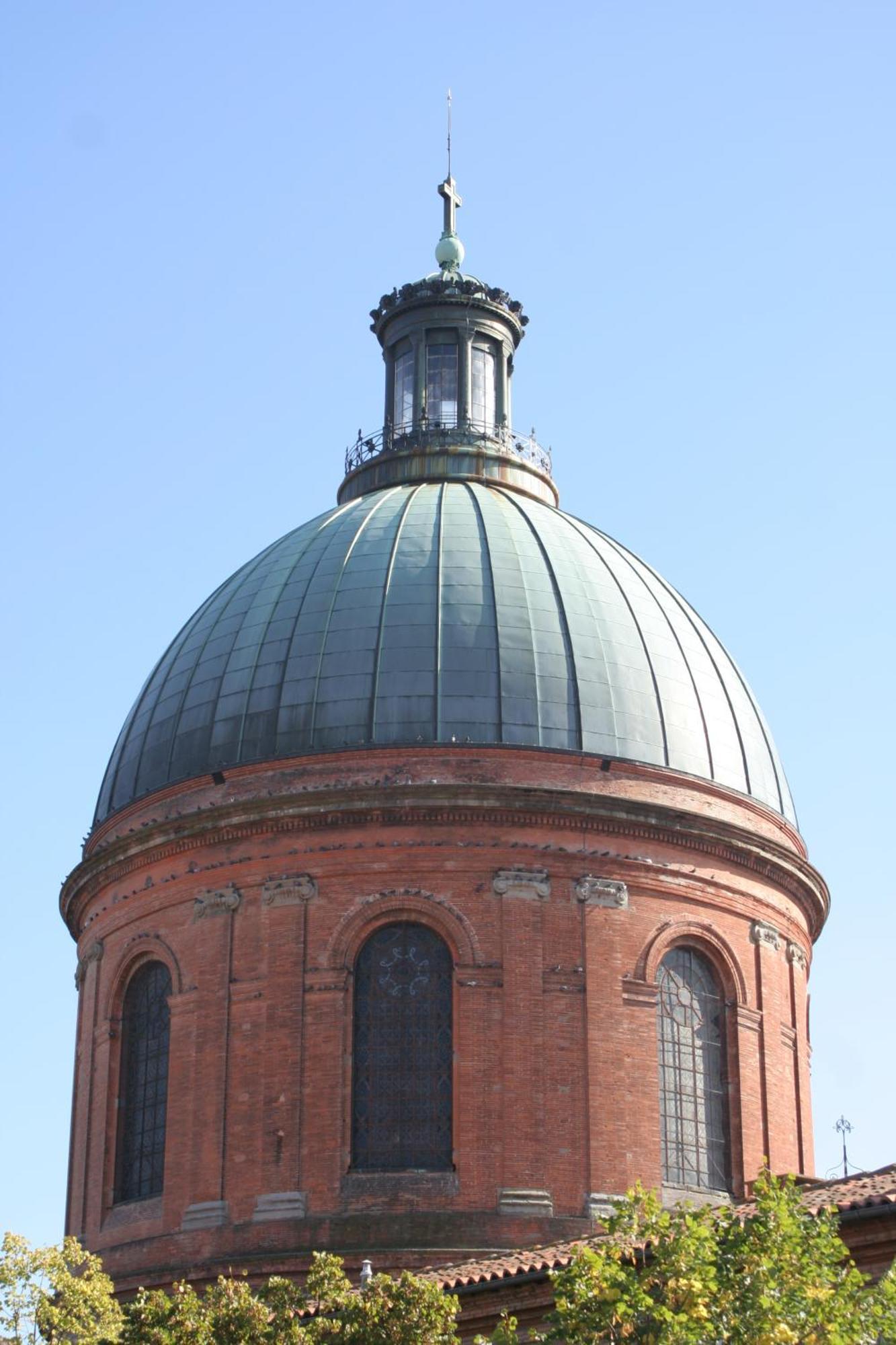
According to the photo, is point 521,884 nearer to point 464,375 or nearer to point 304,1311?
point 304,1311

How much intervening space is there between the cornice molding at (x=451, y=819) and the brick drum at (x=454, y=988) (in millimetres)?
38

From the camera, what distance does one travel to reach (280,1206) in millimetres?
29984

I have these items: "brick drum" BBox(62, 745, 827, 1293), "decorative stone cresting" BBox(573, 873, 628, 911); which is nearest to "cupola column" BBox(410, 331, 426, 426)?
"brick drum" BBox(62, 745, 827, 1293)

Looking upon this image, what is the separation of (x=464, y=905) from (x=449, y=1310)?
10755 millimetres

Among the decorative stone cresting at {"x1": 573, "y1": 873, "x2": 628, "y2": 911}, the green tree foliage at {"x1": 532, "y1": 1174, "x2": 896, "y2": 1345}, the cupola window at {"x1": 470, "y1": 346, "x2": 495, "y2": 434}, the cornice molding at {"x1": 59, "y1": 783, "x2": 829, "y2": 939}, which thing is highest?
the cupola window at {"x1": 470, "y1": 346, "x2": 495, "y2": 434}

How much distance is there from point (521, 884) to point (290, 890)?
125 inches

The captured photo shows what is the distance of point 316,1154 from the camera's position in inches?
1189

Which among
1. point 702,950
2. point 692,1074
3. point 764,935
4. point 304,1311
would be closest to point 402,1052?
point 692,1074

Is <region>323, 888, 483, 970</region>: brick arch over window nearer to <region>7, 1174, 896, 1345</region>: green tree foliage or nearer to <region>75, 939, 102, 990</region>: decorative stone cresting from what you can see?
<region>75, 939, 102, 990</region>: decorative stone cresting

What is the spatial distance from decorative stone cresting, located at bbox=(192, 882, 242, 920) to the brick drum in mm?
39

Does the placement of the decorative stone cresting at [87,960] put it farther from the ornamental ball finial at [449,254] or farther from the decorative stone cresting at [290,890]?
the ornamental ball finial at [449,254]

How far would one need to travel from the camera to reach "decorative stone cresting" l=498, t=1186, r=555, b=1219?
1164 inches

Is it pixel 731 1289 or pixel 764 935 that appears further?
pixel 764 935

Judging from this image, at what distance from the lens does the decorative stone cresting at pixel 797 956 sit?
34156mm
